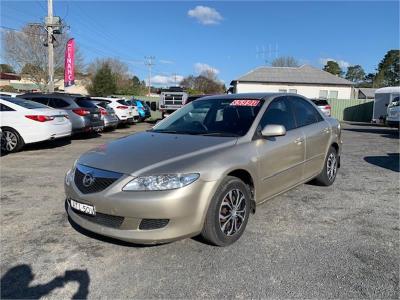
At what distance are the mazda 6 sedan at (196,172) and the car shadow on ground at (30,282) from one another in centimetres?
48

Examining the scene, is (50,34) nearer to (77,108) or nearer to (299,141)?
(77,108)

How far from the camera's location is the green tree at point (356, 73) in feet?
322

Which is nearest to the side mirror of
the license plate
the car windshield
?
the car windshield

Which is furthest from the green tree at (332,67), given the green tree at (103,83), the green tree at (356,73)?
the green tree at (103,83)

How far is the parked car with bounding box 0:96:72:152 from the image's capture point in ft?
32.6

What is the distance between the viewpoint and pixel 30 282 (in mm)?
3314

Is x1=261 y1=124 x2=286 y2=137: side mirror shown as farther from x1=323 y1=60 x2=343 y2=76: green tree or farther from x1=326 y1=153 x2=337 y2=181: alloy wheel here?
x1=323 y1=60 x2=343 y2=76: green tree

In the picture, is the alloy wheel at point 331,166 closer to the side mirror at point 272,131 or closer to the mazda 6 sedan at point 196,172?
the mazda 6 sedan at point 196,172

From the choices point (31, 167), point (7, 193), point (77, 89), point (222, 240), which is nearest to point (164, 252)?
point (222, 240)

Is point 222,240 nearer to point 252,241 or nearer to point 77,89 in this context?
point 252,241

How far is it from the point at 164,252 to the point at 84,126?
10.3m

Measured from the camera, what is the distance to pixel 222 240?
3914mm

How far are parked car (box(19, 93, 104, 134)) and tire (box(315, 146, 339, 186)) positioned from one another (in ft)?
29.8

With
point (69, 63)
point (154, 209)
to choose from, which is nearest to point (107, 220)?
point (154, 209)
